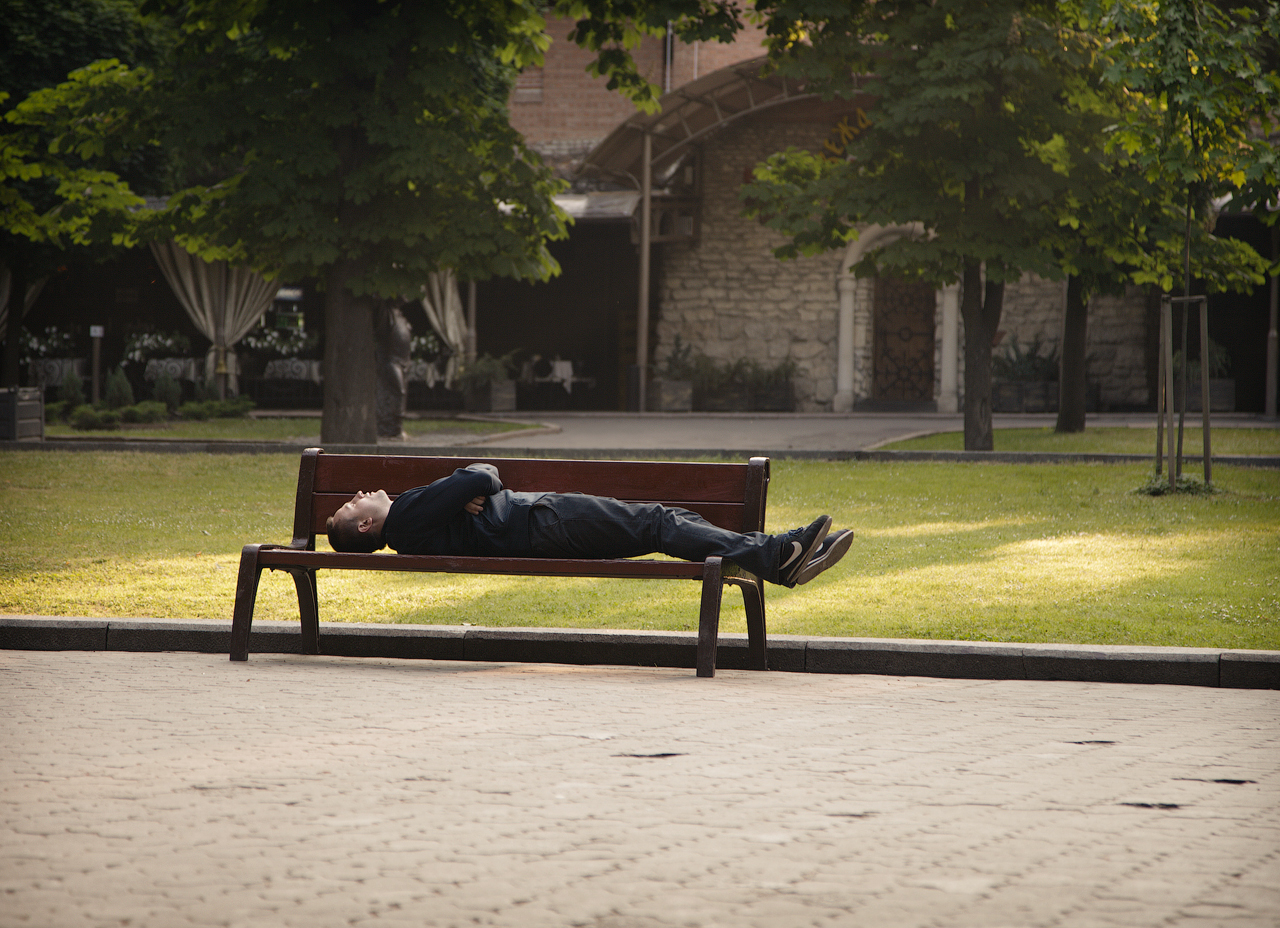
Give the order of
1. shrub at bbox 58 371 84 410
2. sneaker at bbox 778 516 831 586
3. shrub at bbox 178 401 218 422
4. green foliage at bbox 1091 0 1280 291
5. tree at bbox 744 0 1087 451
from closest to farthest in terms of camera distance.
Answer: sneaker at bbox 778 516 831 586 < green foliage at bbox 1091 0 1280 291 < tree at bbox 744 0 1087 451 < shrub at bbox 178 401 218 422 < shrub at bbox 58 371 84 410

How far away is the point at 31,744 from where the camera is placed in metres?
4.11

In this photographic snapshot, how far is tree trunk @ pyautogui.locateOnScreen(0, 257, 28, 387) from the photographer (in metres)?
22.9

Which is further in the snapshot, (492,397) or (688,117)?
(492,397)

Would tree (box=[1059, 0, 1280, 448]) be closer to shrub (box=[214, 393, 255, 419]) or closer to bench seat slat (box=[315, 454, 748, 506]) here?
bench seat slat (box=[315, 454, 748, 506])

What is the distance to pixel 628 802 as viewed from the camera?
3.51 meters

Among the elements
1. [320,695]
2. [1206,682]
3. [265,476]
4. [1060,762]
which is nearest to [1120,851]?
[1060,762]

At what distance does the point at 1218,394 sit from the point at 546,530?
19142 millimetres

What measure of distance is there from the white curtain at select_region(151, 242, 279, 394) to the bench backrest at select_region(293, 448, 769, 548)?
1910 cm

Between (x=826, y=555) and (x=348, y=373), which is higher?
(x=348, y=373)

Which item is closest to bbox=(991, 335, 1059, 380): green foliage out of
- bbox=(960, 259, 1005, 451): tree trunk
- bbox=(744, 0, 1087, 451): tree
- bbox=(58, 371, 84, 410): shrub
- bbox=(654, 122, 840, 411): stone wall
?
bbox=(654, 122, 840, 411): stone wall

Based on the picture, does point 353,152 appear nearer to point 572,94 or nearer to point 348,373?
point 348,373

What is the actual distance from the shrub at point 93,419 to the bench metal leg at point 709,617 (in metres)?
15.9

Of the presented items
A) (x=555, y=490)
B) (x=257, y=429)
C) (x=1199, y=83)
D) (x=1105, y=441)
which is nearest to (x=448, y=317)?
(x=257, y=429)

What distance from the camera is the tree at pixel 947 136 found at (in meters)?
13.8
